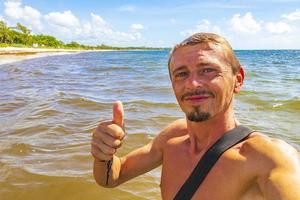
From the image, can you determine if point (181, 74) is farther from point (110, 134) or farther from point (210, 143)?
point (110, 134)

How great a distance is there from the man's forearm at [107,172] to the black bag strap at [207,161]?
0.61 m

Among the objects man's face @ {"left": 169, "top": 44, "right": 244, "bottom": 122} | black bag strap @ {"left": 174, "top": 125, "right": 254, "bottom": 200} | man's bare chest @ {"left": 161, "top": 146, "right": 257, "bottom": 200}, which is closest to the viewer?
man's bare chest @ {"left": 161, "top": 146, "right": 257, "bottom": 200}

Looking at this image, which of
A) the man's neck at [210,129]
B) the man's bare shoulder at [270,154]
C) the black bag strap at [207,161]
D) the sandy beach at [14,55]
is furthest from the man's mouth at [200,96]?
the sandy beach at [14,55]

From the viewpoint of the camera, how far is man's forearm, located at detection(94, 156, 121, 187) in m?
2.69

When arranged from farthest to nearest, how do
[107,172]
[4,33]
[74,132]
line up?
1. [4,33]
2. [74,132]
3. [107,172]

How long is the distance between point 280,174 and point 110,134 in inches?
38.6

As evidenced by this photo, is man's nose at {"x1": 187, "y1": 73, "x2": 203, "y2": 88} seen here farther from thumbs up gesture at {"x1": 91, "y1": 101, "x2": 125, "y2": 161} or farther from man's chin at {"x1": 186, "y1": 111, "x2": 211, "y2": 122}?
thumbs up gesture at {"x1": 91, "y1": 101, "x2": 125, "y2": 161}

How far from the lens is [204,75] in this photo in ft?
7.99

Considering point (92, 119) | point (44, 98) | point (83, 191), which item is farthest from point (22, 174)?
point (44, 98)

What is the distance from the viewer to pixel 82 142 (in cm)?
625

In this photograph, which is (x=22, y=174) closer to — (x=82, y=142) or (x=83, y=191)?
(x=83, y=191)

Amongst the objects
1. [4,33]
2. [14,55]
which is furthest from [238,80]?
[4,33]

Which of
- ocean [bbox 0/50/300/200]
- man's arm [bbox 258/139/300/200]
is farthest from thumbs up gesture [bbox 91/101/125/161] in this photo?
ocean [bbox 0/50/300/200]

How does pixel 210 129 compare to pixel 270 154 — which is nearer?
pixel 270 154
